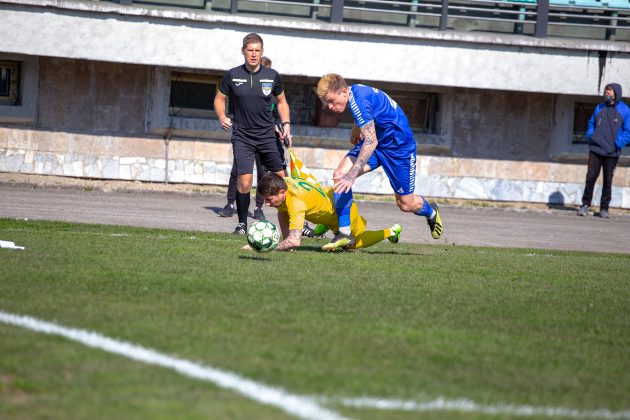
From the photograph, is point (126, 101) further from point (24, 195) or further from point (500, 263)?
point (500, 263)

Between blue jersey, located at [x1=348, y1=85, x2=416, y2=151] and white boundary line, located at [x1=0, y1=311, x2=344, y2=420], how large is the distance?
506 cm

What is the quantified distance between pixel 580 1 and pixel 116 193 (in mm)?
9908

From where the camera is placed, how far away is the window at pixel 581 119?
70.3 ft

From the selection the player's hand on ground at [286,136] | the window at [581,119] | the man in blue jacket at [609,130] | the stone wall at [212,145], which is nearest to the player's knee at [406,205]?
the player's hand on ground at [286,136]

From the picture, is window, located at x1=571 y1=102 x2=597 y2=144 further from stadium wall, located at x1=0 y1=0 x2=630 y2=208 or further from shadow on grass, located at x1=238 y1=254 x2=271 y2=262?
shadow on grass, located at x1=238 y1=254 x2=271 y2=262

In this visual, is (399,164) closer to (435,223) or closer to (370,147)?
(370,147)

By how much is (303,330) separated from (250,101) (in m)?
6.56

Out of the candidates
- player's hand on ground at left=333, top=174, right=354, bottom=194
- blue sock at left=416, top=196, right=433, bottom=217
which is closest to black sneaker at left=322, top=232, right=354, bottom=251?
player's hand on ground at left=333, top=174, right=354, bottom=194

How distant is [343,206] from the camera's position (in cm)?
1042

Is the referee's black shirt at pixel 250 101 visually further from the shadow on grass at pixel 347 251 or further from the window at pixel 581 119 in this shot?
the window at pixel 581 119

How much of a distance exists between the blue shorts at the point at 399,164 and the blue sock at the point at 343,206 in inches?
24.6

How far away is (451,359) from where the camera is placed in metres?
5.62

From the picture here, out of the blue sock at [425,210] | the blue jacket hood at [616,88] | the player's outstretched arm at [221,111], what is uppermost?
the blue jacket hood at [616,88]

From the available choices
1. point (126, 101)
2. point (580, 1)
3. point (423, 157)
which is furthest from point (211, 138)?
point (580, 1)
